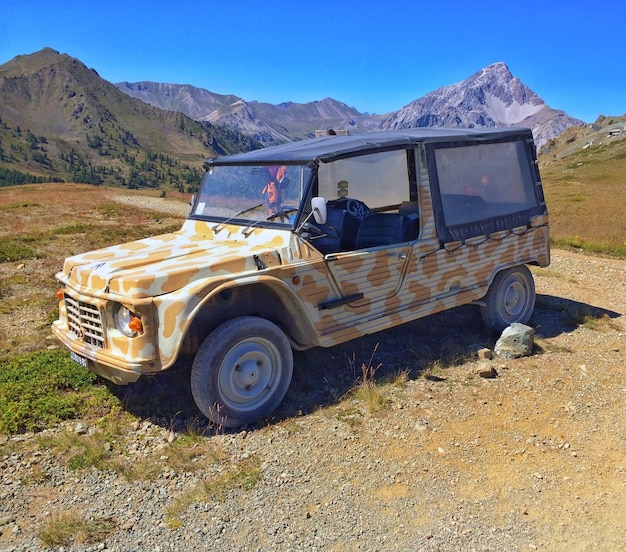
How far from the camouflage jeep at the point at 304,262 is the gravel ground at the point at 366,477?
575 mm

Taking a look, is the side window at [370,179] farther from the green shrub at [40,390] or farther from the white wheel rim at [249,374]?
the green shrub at [40,390]

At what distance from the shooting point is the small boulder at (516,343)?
259 inches

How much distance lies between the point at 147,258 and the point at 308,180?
161cm

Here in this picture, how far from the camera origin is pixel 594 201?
103ft

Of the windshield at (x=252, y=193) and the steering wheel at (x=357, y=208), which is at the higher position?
the windshield at (x=252, y=193)

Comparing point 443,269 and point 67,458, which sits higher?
point 443,269

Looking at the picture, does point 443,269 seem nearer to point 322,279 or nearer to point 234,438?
point 322,279

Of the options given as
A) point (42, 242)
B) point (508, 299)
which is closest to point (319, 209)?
point (508, 299)

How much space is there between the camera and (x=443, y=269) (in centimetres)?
631

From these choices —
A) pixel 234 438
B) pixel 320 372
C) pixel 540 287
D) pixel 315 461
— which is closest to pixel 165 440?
pixel 234 438

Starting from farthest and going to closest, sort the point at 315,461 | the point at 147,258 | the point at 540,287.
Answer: the point at 540,287
the point at 147,258
the point at 315,461

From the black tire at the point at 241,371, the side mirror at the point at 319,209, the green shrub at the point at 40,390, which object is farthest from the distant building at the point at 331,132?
the green shrub at the point at 40,390

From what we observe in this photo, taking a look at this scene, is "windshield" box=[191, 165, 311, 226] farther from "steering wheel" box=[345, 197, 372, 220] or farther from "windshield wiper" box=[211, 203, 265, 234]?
"steering wheel" box=[345, 197, 372, 220]

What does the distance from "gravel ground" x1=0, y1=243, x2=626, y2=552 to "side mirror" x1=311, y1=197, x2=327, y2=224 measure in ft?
5.65
